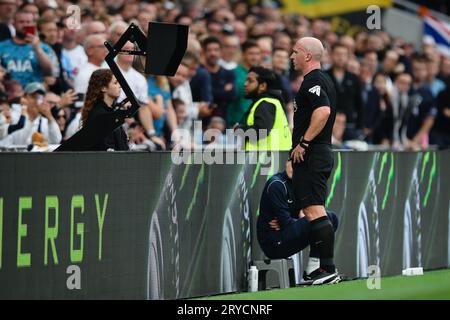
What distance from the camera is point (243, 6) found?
21.5m

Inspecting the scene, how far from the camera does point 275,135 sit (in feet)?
40.0

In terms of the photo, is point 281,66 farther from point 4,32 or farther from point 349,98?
point 4,32

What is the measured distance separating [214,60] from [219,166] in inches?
210

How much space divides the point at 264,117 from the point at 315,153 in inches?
61.8

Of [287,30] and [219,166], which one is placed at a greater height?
[287,30]

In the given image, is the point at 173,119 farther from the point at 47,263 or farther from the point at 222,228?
the point at 47,263

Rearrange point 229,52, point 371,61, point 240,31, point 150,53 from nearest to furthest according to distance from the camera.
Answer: point 150,53 < point 229,52 < point 240,31 < point 371,61

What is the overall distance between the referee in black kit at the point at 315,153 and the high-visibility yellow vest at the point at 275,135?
145cm

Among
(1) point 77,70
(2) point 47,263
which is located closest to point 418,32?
(1) point 77,70

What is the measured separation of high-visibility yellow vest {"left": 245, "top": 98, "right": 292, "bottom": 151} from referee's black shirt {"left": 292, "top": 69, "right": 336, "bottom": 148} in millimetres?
1452

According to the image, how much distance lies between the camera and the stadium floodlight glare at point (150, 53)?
403 inches

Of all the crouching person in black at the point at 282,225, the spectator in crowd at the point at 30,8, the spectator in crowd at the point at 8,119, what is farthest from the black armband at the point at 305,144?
the spectator in crowd at the point at 30,8

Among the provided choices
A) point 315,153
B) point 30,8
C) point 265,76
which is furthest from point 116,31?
point 315,153

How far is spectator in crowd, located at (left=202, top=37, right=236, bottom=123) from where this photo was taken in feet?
51.7
